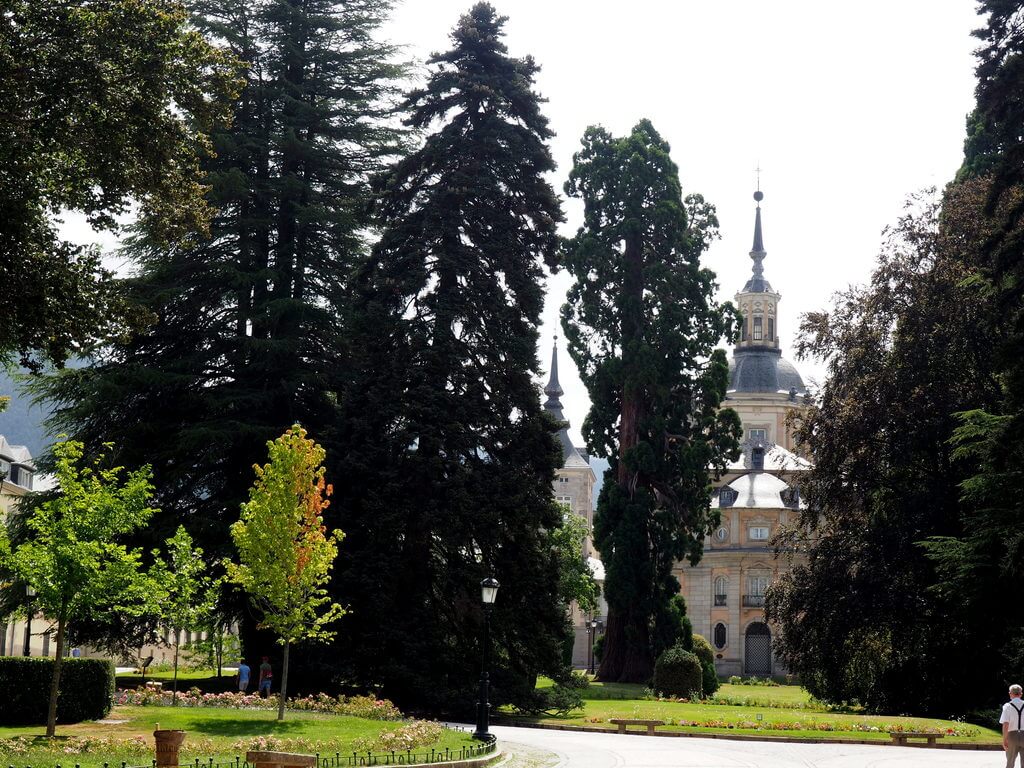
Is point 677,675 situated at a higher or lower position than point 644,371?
lower

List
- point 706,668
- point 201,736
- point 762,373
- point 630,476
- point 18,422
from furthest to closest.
Result: 1. point 18,422
2. point 762,373
3. point 706,668
4. point 630,476
5. point 201,736

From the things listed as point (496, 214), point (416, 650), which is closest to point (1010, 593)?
point (416, 650)

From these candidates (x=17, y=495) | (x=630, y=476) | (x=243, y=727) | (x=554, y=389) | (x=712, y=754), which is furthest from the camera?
(x=554, y=389)

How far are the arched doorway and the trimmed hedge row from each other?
200 feet

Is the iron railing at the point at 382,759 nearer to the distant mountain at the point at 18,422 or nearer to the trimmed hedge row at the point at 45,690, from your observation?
the trimmed hedge row at the point at 45,690

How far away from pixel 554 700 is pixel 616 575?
37.1 feet

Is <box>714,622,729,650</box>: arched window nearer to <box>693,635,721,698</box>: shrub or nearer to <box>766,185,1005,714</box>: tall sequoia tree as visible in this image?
<box>693,635,721,698</box>: shrub

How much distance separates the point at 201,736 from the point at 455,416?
13.6m

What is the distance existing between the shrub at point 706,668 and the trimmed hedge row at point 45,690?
24.2 m

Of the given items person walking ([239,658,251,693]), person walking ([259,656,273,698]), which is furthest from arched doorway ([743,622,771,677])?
person walking ([259,656,273,698])

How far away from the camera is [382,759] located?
17.7m

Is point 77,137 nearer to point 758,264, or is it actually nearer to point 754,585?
point 754,585

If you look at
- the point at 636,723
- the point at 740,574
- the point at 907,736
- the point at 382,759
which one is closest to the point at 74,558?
the point at 382,759

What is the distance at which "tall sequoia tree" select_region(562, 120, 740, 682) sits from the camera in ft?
139
